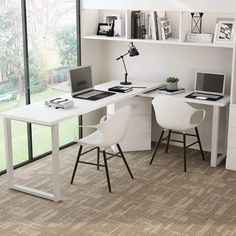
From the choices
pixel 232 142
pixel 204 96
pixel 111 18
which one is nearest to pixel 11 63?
pixel 111 18

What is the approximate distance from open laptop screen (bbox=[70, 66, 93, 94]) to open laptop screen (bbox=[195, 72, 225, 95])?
120 centimetres

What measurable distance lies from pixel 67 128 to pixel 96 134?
1212mm

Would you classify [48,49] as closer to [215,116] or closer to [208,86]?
[208,86]

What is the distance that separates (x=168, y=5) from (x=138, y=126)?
1.40 m

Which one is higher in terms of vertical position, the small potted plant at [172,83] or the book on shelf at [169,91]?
the small potted plant at [172,83]

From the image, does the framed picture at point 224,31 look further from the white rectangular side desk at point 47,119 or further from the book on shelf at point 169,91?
the white rectangular side desk at point 47,119

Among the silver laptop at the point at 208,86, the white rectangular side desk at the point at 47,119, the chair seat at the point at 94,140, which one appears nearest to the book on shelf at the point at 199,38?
the silver laptop at the point at 208,86

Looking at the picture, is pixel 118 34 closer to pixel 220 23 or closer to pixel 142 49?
pixel 142 49

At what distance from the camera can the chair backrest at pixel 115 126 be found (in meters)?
4.57

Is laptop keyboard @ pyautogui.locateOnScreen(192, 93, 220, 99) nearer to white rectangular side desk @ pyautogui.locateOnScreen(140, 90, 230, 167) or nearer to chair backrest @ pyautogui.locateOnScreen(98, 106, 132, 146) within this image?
white rectangular side desk @ pyautogui.locateOnScreen(140, 90, 230, 167)

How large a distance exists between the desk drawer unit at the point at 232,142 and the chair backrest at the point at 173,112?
0.35 meters

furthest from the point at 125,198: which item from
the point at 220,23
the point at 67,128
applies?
the point at 220,23

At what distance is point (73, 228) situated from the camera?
13.5ft

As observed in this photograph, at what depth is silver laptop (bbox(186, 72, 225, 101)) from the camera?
5520mm
